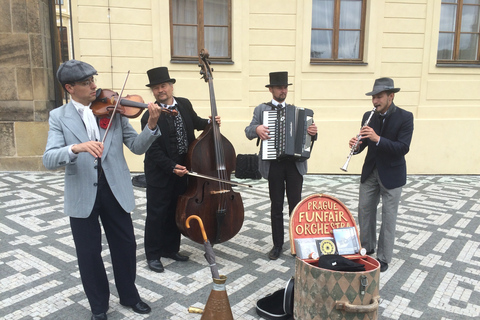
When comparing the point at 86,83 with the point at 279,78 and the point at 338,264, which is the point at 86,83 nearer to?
the point at 279,78

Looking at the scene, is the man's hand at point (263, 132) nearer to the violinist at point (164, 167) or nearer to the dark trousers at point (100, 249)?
the violinist at point (164, 167)

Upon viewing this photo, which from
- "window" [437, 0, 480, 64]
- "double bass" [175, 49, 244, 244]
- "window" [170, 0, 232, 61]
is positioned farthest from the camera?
"window" [437, 0, 480, 64]

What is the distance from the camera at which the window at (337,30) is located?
754 centimetres

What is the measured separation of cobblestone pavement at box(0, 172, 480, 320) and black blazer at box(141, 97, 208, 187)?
0.87m

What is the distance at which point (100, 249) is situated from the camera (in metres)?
2.59

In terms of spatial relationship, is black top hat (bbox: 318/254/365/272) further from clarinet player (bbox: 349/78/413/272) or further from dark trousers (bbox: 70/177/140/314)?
dark trousers (bbox: 70/177/140/314)

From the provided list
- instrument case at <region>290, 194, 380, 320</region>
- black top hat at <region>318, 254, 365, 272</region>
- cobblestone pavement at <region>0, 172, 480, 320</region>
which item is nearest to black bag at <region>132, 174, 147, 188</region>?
cobblestone pavement at <region>0, 172, 480, 320</region>

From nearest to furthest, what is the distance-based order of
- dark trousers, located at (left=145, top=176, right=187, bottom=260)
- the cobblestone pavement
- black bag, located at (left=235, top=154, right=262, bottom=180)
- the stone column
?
the cobblestone pavement → dark trousers, located at (left=145, top=176, right=187, bottom=260) → black bag, located at (left=235, top=154, right=262, bottom=180) → the stone column

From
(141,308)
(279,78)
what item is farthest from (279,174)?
(141,308)

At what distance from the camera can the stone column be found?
7.09 m

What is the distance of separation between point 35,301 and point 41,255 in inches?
36.4

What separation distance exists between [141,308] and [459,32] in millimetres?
8340

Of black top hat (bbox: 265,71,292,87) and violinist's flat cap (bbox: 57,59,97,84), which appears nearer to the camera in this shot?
violinist's flat cap (bbox: 57,59,97,84)

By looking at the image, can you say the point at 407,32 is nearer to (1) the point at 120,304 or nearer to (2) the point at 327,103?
(2) the point at 327,103
